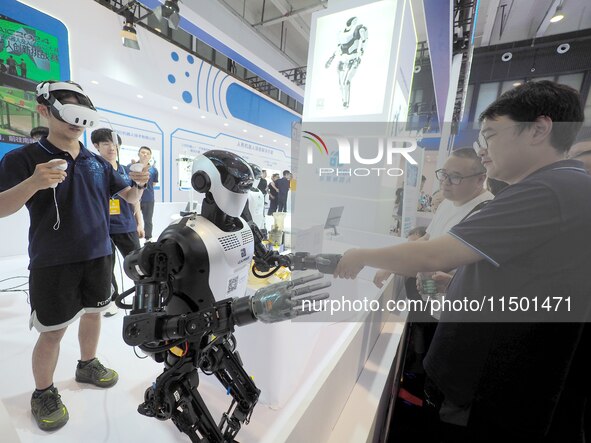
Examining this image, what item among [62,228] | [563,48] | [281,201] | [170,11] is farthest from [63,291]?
[281,201]

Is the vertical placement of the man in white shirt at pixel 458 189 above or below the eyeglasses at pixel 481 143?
below

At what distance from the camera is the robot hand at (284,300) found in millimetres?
699

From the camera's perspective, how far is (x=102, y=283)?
1.47 meters

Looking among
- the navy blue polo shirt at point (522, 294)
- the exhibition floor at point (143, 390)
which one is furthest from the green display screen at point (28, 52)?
the navy blue polo shirt at point (522, 294)

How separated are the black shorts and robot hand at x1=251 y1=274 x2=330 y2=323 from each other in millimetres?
1172

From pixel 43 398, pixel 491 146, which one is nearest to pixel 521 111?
pixel 491 146

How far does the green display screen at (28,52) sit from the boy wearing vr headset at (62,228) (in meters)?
3.69

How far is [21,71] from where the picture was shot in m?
3.58

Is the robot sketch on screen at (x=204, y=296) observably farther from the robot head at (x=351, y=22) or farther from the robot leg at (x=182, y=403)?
the robot head at (x=351, y=22)

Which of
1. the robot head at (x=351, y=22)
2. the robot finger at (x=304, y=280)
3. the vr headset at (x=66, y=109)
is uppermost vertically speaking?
the robot head at (x=351, y=22)

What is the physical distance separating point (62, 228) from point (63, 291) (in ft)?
1.01

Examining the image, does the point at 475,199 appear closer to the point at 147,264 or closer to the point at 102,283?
the point at 147,264

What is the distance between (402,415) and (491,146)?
1.45 meters

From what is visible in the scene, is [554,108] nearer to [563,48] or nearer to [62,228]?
[563,48]
